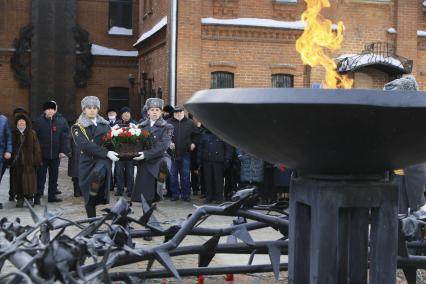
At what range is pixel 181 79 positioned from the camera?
18.0m

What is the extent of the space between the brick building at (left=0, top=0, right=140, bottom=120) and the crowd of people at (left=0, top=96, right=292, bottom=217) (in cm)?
1173

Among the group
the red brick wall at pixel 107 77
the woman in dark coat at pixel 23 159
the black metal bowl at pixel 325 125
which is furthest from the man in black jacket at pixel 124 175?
the red brick wall at pixel 107 77

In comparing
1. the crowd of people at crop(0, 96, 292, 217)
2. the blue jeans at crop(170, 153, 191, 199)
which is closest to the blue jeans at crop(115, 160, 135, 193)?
the crowd of people at crop(0, 96, 292, 217)

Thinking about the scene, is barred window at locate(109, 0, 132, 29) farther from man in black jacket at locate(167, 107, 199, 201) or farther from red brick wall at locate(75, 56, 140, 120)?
man in black jacket at locate(167, 107, 199, 201)

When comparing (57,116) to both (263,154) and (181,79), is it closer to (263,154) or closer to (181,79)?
(181,79)

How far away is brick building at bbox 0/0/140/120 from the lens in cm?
2481

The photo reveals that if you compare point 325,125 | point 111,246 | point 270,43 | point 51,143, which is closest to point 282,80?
point 270,43

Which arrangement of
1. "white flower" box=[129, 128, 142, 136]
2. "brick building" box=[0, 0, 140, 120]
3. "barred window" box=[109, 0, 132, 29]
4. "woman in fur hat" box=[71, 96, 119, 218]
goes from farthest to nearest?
"barred window" box=[109, 0, 132, 29], "brick building" box=[0, 0, 140, 120], "white flower" box=[129, 128, 142, 136], "woman in fur hat" box=[71, 96, 119, 218]

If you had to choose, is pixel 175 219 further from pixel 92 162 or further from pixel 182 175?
pixel 182 175

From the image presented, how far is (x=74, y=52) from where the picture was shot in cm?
2534

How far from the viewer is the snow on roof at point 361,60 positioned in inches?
694

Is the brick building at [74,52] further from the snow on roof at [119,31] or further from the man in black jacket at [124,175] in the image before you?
the man in black jacket at [124,175]

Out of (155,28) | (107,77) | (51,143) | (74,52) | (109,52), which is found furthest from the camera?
(107,77)

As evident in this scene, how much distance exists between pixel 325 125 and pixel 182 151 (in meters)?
9.59
